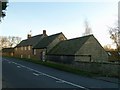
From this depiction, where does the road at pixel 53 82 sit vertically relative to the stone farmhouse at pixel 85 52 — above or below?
below

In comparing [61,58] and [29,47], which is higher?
[29,47]

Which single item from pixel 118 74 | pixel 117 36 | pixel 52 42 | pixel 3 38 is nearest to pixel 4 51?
pixel 3 38

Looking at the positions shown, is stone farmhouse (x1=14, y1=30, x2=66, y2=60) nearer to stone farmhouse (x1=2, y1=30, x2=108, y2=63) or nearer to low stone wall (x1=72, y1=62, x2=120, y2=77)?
stone farmhouse (x1=2, y1=30, x2=108, y2=63)

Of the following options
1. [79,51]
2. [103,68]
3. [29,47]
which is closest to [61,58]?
[79,51]

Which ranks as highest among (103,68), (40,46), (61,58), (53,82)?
(40,46)

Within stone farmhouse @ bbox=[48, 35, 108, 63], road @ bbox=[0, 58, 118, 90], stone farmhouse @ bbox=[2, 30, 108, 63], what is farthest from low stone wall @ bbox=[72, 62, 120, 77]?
stone farmhouse @ bbox=[2, 30, 108, 63]

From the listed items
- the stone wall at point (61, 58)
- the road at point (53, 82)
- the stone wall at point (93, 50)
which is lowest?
the road at point (53, 82)

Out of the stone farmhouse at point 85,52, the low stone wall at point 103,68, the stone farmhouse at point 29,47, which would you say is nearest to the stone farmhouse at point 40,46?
the stone farmhouse at point 29,47

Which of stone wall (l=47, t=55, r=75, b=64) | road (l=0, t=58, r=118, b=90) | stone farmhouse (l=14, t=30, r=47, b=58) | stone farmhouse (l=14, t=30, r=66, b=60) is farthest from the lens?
Answer: stone farmhouse (l=14, t=30, r=47, b=58)

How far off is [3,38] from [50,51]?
88091 millimetres

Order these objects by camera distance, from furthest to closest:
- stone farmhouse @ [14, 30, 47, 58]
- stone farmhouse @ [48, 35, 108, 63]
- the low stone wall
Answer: stone farmhouse @ [14, 30, 47, 58] → stone farmhouse @ [48, 35, 108, 63] → the low stone wall

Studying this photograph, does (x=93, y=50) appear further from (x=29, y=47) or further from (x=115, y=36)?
(x=29, y=47)

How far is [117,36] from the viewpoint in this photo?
135 feet

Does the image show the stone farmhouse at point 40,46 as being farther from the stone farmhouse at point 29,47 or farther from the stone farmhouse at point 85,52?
the stone farmhouse at point 85,52
